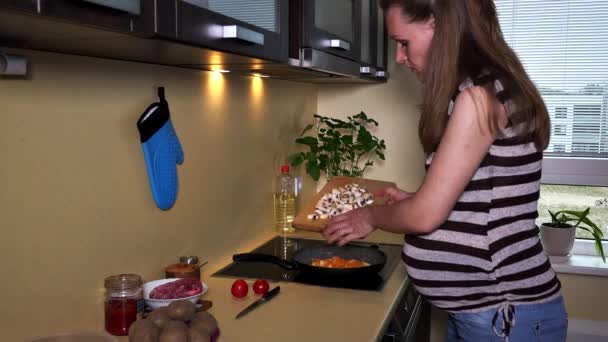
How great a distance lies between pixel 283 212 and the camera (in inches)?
93.2

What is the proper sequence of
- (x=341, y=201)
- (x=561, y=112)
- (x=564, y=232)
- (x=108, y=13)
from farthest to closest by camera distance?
(x=561, y=112) < (x=564, y=232) < (x=341, y=201) < (x=108, y=13)

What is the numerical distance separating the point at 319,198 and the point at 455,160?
1.05 m

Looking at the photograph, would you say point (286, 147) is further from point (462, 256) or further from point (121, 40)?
point (121, 40)

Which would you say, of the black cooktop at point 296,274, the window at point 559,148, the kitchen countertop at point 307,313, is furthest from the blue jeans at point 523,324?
the window at point 559,148

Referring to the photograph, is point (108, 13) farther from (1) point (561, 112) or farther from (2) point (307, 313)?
(1) point (561, 112)

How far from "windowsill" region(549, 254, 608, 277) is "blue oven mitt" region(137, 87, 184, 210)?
1578mm

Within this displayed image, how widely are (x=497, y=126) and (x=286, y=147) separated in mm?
1351

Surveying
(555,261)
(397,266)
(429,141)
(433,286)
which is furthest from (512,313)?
(555,261)

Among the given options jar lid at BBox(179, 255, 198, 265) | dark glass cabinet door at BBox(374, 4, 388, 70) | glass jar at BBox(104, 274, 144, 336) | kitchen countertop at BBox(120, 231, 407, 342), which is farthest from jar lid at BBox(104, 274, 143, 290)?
dark glass cabinet door at BBox(374, 4, 388, 70)

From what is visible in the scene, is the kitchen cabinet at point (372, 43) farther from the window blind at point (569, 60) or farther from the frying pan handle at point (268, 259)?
the frying pan handle at point (268, 259)

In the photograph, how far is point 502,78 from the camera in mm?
1207

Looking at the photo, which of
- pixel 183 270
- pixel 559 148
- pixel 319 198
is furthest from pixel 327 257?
pixel 559 148

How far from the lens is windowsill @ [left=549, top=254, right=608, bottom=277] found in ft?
7.73

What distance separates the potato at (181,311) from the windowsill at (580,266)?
1.70m
